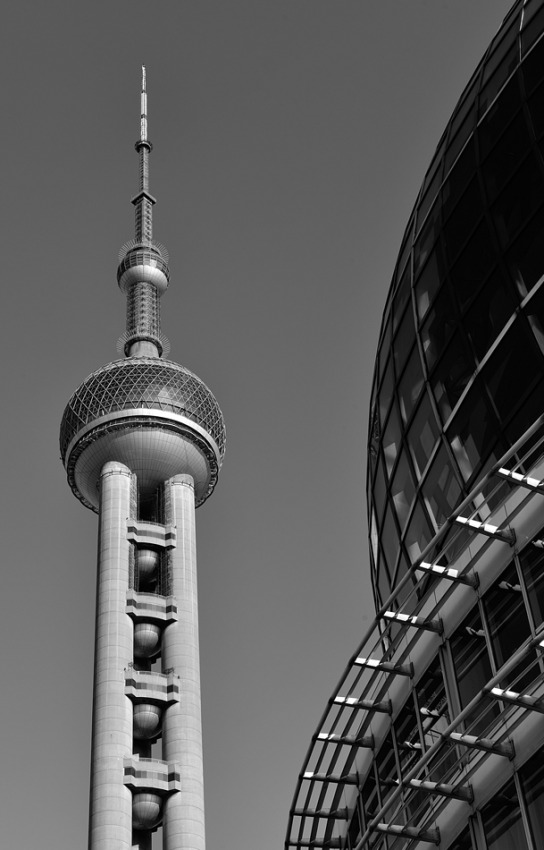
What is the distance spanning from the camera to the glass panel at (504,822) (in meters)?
26.3

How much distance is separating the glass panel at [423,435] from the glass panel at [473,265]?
323 cm

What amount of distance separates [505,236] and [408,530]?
9230 millimetres

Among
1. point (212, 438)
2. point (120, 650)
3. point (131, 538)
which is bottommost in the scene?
point (120, 650)

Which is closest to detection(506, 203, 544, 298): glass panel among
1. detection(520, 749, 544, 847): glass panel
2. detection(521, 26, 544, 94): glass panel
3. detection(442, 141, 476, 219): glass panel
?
Answer: detection(521, 26, 544, 94): glass panel

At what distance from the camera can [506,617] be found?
28.7 metres

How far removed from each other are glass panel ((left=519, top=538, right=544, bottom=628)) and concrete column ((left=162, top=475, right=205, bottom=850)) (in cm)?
7566

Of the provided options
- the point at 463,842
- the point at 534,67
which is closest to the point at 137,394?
the point at 534,67

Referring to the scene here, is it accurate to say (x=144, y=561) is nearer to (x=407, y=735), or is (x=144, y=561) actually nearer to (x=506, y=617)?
(x=407, y=735)

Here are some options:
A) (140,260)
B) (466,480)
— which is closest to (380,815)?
(466,480)

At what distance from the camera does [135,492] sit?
116m

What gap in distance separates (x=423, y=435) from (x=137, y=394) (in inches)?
3361

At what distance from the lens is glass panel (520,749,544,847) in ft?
83.3

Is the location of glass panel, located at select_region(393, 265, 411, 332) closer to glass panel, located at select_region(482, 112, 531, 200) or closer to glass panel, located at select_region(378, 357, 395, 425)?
glass panel, located at select_region(378, 357, 395, 425)

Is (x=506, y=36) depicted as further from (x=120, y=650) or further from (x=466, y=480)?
(x=120, y=650)
